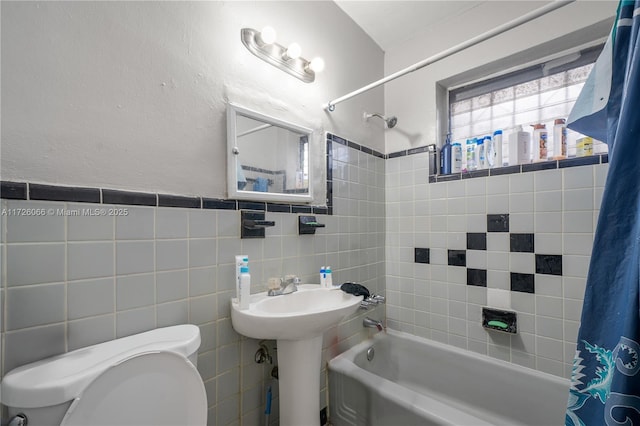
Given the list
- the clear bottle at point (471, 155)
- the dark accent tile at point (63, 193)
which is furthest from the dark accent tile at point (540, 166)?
the dark accent tile at point (63, 193)

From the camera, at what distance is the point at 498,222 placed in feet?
4.90

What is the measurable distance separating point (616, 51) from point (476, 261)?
116 centimetres

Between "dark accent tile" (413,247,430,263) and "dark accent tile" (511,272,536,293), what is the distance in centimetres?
47

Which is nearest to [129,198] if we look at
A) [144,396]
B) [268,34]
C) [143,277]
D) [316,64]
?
[143,277]

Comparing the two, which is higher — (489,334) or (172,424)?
(172,424)

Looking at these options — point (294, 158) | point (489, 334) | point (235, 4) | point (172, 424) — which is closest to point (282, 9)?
point (235, 4)

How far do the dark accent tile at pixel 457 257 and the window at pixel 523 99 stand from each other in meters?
0.72

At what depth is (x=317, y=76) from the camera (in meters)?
1.47

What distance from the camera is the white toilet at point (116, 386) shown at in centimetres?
56

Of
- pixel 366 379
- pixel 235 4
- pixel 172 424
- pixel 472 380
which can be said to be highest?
pixel 235 4

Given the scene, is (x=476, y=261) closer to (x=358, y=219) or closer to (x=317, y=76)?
(x=358, y=219)

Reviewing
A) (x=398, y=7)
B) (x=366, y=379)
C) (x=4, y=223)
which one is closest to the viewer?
(x=4, y=223)

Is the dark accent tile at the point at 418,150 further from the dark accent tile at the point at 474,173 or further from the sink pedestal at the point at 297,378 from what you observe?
the sink pedestal at the point at 297,378

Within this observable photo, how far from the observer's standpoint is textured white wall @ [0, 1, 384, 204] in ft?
2.21
